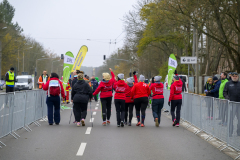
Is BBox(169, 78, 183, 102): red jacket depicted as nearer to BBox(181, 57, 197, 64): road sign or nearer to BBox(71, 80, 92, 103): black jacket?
BBox(71, 80, 92, 103): black jacket

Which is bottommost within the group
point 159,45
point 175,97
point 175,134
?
point 175,134

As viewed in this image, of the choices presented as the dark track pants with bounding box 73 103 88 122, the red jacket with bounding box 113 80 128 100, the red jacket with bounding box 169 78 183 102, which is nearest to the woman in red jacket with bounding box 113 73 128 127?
the red jacket with bounding box 113 80 128 100

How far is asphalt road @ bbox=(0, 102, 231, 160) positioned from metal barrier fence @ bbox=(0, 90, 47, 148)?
29cm

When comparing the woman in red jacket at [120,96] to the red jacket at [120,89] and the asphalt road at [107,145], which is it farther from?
the asphalt road at [107,145]

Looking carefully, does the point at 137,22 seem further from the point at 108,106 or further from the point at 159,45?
the point at 108,106

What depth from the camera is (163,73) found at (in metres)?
44.1

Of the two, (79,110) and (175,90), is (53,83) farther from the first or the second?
(175,90)

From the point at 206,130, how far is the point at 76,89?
14.8ft

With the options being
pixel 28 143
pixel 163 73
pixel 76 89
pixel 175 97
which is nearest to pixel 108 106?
pixel 76 89

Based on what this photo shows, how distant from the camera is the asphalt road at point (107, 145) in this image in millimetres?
7191

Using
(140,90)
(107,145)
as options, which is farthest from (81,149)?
(140,90)

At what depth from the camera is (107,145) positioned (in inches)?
331

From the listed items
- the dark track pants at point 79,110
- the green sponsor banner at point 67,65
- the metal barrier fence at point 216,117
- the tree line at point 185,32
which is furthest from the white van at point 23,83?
the metal barrier fence at point 216,117

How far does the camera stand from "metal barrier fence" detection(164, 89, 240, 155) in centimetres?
784
